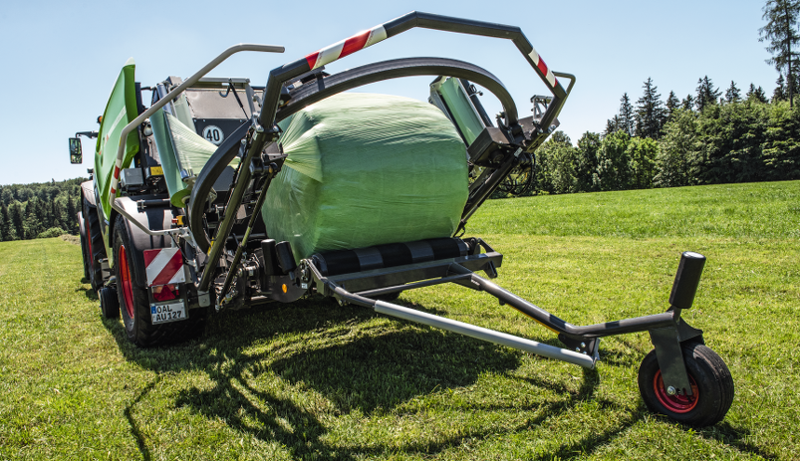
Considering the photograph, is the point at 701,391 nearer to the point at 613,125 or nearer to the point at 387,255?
the point at 387,255

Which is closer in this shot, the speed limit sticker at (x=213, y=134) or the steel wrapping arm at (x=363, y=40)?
the steel wrapping arm at (x=363, y=40)

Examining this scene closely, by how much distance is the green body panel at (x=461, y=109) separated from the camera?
4.04 metres

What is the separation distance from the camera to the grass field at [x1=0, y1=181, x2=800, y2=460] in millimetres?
2527

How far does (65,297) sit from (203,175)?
5773mm

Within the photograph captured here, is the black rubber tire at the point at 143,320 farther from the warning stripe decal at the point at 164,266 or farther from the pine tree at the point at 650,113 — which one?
the pine tree at the point at 650,113

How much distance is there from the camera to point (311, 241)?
3168mm

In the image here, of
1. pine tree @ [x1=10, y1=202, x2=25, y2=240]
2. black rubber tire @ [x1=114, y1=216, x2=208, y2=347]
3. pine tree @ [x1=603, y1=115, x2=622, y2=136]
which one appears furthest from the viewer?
pine tree @ [x1=603, y1=115, x2=622, y2=136]

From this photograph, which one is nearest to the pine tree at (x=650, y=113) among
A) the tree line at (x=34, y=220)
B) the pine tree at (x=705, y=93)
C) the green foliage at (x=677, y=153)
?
the pine tree at (x=705, y=93)

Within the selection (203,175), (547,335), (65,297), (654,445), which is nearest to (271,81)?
(203,175)

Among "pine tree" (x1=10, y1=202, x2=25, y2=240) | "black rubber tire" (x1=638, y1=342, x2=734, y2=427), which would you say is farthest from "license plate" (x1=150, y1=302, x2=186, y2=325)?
"pine tree" (x1=10, y1=202, x2=25, y2=240)

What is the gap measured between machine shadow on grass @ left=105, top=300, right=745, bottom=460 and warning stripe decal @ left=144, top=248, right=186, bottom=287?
0.64m

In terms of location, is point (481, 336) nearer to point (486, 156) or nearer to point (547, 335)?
point (486, 156)

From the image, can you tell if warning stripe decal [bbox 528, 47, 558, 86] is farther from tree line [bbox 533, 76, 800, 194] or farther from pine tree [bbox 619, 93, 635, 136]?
pine tree [bbox 619, 93, 635, 136]

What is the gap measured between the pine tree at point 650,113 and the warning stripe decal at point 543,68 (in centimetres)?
9711
